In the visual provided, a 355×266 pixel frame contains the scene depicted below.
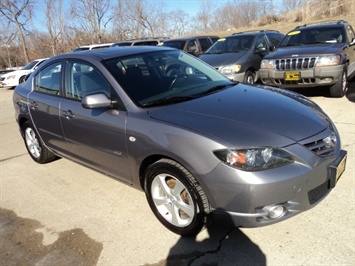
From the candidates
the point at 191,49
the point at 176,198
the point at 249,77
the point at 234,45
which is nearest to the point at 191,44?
the point at 191,49

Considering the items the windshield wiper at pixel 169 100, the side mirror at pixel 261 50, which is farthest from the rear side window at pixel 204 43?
the windshield wiper at pixel 169 100

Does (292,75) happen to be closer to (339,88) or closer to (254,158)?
(339,88)

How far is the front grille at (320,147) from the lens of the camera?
8.61ft

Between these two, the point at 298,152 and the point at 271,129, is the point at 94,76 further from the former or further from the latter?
the point at 298,152

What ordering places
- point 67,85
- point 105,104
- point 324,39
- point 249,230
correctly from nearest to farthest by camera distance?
point 249,230 → point 105,104 → point 67,85 → point 324,39

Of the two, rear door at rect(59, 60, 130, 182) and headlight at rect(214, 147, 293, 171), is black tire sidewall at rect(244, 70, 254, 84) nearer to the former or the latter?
rear door at rect(59, 60, 130, 182)

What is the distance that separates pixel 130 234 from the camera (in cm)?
310

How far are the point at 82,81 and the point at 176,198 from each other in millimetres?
1805

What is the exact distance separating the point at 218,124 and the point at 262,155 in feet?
1.43

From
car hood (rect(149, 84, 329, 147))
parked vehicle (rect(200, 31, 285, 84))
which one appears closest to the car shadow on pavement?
car hood (rect(149, 84, 329, 147))

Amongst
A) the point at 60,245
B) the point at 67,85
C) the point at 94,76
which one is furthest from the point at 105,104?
the point at 60,245

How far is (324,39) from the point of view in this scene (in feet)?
25.6

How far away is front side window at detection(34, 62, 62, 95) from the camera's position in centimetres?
414

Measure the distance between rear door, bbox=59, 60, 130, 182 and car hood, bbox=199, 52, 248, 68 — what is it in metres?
5.16
